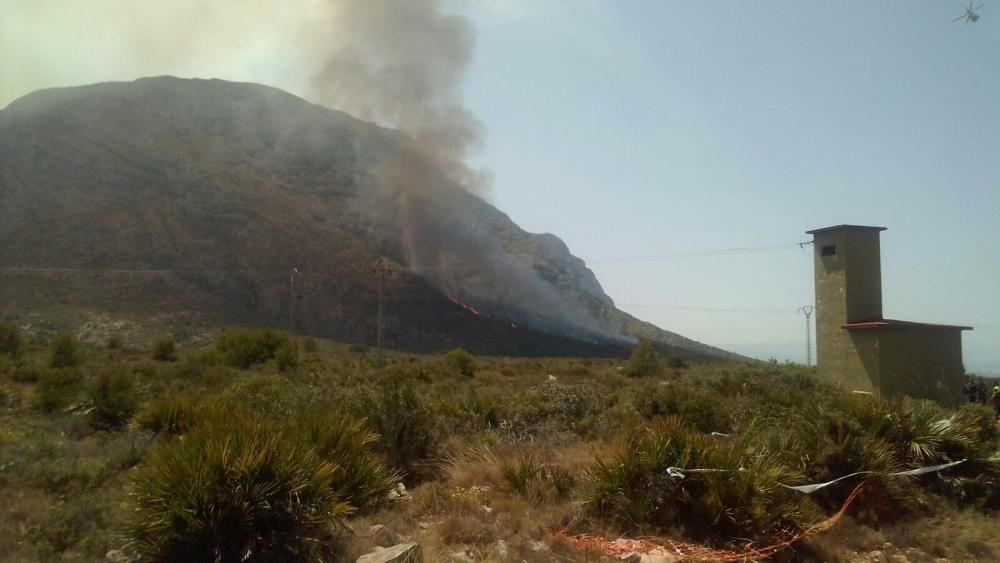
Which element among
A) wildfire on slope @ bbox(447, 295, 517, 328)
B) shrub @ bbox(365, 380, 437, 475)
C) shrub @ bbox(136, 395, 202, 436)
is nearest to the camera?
shrub @ bbox(365, 380, 437, 475)

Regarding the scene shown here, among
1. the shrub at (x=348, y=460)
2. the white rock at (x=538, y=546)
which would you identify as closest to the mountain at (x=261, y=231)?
the shrub at (x=348, y=460)

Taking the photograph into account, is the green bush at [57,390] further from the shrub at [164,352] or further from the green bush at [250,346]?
the shrub at [164,352]

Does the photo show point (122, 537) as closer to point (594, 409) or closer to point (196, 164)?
point (594, 409)

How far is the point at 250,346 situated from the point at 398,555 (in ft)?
97.7

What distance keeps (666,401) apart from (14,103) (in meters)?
92.5

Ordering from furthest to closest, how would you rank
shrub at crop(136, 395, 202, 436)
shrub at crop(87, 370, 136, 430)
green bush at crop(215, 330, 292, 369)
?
green bush at crop(215, 330, 292, 369), shrub at crop(87, 370, 136, 430), shrub at crop(136, 395, 202, 436)

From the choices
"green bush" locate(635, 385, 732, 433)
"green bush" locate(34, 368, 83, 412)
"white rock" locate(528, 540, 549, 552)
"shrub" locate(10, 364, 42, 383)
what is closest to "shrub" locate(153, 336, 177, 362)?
"shrub" locate(10, 364, 42, 383)

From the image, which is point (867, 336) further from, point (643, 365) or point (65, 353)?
point (65, 353)

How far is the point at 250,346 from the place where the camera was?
3334 centimetres

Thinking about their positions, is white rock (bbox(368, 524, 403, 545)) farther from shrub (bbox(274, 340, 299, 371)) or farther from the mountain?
the mountain

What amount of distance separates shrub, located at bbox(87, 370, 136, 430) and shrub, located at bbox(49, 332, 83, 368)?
584 inches

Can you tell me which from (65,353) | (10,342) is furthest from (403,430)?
(10,342)

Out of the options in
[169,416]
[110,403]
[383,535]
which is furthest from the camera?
[110,403]

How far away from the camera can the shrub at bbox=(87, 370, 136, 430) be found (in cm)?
1344
